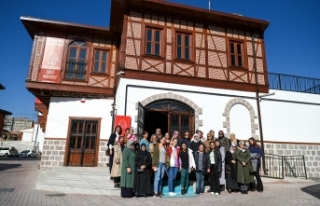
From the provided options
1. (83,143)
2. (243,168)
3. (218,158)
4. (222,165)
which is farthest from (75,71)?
(243,168)

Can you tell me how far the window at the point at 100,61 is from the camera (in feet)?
40.8

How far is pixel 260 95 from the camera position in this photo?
11.3m

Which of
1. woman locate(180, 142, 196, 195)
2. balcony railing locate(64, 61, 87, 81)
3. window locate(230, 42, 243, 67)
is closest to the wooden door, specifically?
balcony railing locate(64, 61, 87, 81)

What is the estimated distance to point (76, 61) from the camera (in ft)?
39.8

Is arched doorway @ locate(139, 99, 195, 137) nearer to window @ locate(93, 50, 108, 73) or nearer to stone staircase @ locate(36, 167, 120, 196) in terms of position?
stone staircase @ locate(36, 167, 120, 196)

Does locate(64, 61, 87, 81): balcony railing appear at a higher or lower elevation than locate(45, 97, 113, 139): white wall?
higher

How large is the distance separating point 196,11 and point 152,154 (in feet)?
24.9

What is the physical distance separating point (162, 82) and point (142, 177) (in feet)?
15.7

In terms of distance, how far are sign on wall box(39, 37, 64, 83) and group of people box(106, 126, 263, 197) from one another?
602 centimetres

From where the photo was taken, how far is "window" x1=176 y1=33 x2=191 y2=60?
10.7m

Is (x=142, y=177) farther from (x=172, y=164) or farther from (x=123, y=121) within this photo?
(x=123, y=121)

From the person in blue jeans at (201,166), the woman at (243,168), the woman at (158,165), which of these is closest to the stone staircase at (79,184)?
the woman at (158,165)

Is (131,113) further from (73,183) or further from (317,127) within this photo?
(317,127)

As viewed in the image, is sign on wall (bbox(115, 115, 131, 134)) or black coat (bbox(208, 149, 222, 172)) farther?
sign on wall (bbox(115, 115, 131, 134))
